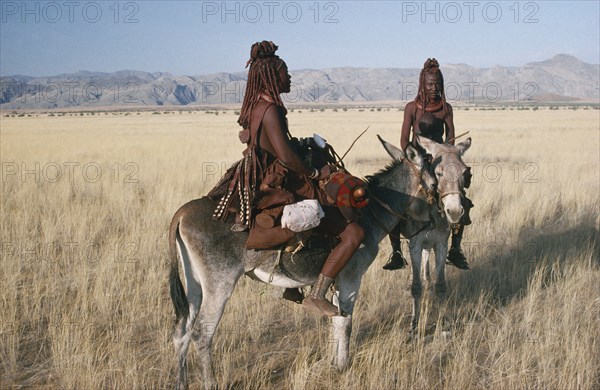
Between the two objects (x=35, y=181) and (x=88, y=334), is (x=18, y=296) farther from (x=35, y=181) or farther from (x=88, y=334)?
(x=35, y=181)

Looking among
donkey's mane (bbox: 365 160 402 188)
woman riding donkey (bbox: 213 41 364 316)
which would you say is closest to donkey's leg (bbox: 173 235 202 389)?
woman riding donkey (bbox: 213 41 364 316)

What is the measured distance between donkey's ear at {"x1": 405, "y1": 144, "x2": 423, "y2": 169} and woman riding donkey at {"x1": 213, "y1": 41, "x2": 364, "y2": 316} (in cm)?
87

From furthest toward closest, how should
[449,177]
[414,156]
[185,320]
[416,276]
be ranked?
[416,276]
[414,156]
[449,177]
[185,320]

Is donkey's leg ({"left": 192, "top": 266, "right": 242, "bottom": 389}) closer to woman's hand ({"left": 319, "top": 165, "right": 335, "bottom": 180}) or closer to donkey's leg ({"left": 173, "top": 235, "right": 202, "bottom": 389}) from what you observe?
donkey's leg ({"left": 173, "top": 235, "right": 202, "bottom": 389})

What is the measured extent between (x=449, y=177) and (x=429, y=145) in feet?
1.49

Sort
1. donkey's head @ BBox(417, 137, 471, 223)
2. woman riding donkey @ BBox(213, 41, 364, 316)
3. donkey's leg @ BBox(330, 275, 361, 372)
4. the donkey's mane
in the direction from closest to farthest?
woman riding donkey @ BBox(213, 41, 364, 316) → donkey's head @ BBox(417, 137, 471, 223) → donkey's leg @ BBox(330, 275, 361, 372) → the donkey's mane

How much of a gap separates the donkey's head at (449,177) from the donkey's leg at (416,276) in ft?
3.03

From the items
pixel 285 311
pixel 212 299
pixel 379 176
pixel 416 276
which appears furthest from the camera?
pixel 285 311

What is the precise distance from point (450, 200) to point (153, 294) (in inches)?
157

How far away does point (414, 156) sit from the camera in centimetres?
459

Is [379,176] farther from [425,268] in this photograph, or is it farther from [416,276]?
[425,268]

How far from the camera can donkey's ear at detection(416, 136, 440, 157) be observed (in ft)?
15.4

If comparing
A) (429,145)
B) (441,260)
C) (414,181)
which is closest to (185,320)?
(414,181)

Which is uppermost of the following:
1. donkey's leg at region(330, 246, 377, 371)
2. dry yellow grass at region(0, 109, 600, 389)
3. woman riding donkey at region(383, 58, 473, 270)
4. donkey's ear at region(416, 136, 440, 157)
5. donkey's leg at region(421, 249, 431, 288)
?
woman riding donkey at region(383, 58, 473, 270)
